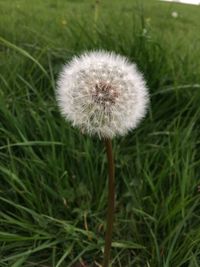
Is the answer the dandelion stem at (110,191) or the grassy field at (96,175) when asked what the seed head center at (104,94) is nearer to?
the dandelion stem at (110,191)

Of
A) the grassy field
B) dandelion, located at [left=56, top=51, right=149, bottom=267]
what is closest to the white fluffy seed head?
dandelion, located at [left=56, top=51, right=149, bottom=267]

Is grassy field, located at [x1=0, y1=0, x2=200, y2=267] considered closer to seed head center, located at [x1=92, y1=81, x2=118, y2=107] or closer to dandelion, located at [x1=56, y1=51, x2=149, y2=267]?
dandelion, located at [x1=56, y1=51, x2=149, y2=267]

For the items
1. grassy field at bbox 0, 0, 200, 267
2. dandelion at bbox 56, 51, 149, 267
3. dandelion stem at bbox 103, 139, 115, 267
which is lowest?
grassy field at bbox 0, 0, 200, 267

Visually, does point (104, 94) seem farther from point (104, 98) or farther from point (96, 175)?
point (96, 175)

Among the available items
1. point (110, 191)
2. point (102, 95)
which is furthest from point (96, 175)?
point (102, 95)

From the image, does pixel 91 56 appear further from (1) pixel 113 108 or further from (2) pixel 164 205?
(2) pixel 164 205

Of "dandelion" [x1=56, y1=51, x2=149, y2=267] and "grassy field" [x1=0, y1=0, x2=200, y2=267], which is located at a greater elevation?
"dandelion" [x1=56, y1=51, x2=149, y2=267]

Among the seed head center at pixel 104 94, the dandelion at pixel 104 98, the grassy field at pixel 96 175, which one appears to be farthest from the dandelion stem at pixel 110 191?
the grassy field at pixel 96 175

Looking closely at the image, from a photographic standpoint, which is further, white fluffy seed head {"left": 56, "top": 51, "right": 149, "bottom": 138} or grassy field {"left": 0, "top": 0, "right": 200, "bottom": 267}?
grassy field {"left": 0, "top": 0, "right": 200, "bottom": 267}

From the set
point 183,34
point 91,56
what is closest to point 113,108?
point 91,56
